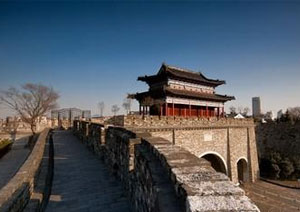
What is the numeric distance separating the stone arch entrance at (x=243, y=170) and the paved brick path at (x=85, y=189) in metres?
16.5

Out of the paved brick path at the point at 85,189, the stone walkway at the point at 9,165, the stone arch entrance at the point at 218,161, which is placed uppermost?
the paved brick path at the point at 85,189

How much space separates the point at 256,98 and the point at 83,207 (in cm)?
10727

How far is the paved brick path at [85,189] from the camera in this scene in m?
4.01

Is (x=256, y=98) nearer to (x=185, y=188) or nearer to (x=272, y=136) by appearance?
(x=272, y=136)

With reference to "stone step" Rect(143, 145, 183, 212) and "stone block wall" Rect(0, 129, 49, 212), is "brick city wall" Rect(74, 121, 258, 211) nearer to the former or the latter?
"stone step" Rect(143, 145, 183, 212)

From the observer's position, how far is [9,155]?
47.3ft

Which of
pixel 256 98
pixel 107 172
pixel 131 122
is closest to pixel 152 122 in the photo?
pixel 131 122

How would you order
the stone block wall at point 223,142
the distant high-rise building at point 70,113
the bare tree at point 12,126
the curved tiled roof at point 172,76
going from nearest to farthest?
the stone block wall at point 223,142
the curved tiled roof at point 172,76
the bare tree at point 12,126
the distant high-rise building at point 70,113

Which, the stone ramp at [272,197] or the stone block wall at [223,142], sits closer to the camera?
the stone ramp at [272,197]

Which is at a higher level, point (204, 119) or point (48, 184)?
point (204, 119)

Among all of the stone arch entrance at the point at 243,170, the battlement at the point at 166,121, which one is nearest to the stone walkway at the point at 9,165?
the battlement at the point at 166,121

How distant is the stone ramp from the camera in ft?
42.6

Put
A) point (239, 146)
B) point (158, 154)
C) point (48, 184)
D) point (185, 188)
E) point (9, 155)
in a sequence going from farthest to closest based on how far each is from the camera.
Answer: point (239, 146)
point (9, 155)
point (48, 184)
point (158, 154)
point (185, 188)

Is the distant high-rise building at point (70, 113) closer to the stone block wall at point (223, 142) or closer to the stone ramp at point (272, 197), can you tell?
the stone block wall at point (223, 142)
